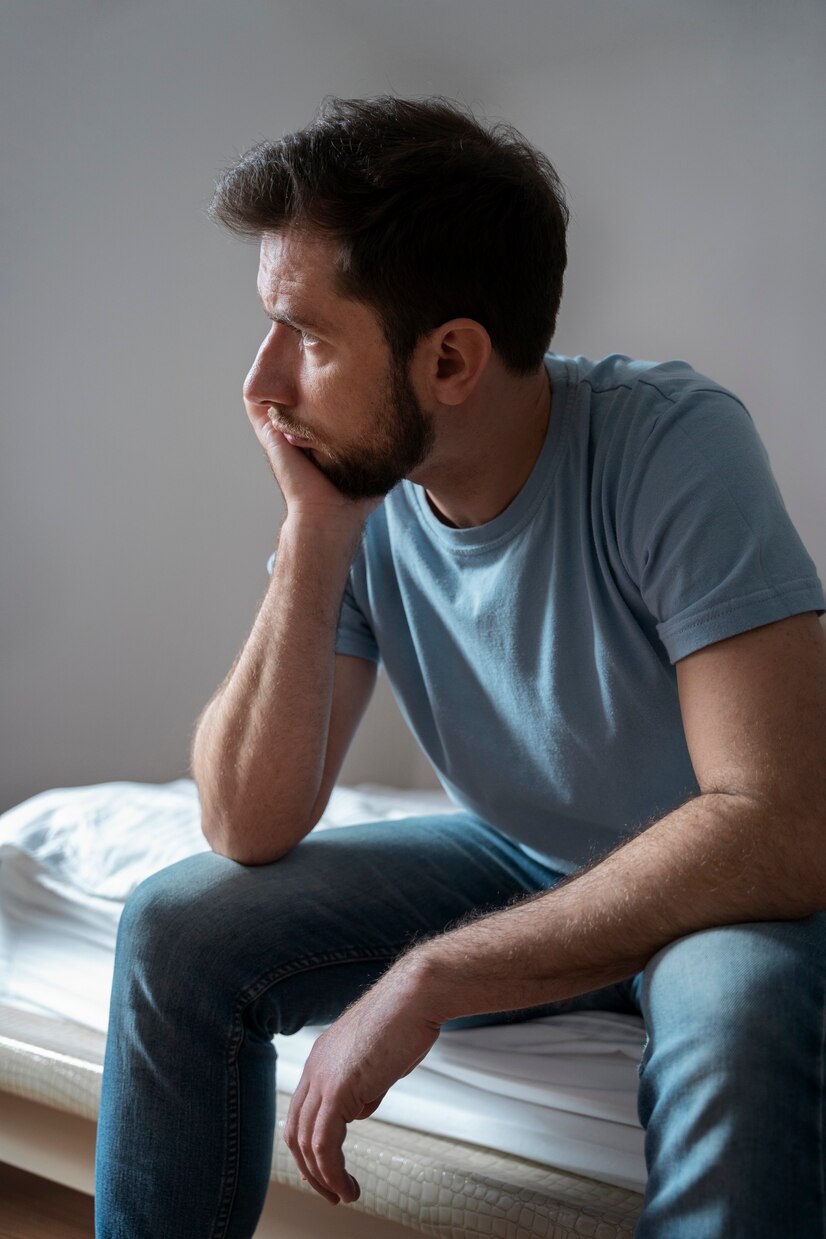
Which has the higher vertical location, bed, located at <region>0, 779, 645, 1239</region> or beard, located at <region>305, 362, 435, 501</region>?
beard, located at <region>305, 362, 435, 501</region>

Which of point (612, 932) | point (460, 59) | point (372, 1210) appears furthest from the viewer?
point (460, 59)

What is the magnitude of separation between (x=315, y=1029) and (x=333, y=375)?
68 cm

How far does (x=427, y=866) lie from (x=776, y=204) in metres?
1.52

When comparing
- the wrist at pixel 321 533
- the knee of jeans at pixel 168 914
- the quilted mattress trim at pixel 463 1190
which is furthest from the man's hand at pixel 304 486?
the quilted mattress trim at pixel 463 1190

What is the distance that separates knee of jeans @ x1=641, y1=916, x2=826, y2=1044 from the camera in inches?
28.5

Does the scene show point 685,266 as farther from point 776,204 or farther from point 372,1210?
point 372,1210

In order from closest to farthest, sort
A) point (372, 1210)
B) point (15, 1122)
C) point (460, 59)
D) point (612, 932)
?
1. point (612, 932)
2. point (372, 1210)
3. point (15, 1122)
4. point (460, 59)

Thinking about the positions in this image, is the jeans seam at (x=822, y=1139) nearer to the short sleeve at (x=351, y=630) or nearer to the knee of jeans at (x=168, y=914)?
the knee of jeans at (x=168, y=914)

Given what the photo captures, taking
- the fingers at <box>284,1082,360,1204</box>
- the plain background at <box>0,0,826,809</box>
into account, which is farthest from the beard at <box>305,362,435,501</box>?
the plain background at <box>0,0,826,809</box>

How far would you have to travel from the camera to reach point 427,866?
118 cm

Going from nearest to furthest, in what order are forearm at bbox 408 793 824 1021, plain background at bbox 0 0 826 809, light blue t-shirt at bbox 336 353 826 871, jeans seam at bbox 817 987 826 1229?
jeans seam at bbox 817 987 826 1229
forearm at bbox 408 793 824 1021
light blue t-shirt at bbox 336 353 826 871
plain background at bbox 0 0 826 809

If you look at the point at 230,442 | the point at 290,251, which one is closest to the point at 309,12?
the point at 230,442

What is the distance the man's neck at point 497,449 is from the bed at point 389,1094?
0.52 meters

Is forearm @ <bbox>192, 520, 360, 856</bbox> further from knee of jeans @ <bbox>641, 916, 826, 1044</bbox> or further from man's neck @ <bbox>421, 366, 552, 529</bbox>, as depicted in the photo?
knee of jeans @ <bbox>641, 916, 826, 1044</bbox>
